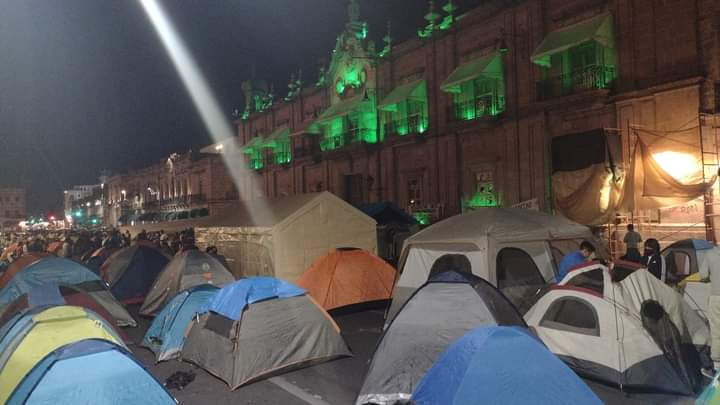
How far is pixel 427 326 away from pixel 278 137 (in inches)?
1162

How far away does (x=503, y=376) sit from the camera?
4.52 meters

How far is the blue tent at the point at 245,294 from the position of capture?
24.2 feet

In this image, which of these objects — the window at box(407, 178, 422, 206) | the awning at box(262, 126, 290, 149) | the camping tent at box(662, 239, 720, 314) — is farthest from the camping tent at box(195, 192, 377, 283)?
the awning at box(262, 126, 290, 149)

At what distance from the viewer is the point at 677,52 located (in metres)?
13.8

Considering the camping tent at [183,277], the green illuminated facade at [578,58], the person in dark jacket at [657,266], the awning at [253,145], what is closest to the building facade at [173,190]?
the awning at [253,145]

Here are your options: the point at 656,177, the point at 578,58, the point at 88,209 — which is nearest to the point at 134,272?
the point at 656,177

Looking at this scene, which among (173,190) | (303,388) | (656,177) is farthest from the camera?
(173,190)

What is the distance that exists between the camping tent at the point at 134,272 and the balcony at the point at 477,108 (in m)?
13.0

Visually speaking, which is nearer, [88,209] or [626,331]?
[626,331]

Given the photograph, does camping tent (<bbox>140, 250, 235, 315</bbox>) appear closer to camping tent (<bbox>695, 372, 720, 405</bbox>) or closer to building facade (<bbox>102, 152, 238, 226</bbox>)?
camping tent (<bbox>695, 372, 720, 405</bbox>)

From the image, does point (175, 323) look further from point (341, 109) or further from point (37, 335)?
point (341, 109)

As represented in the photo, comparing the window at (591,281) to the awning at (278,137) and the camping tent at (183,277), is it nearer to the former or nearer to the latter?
the camping tent at (183,277)

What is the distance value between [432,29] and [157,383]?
20.7 meters

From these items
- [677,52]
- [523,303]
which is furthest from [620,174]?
[523,303]
